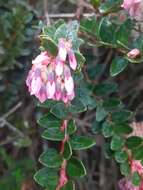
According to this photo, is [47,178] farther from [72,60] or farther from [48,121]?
[72,60]

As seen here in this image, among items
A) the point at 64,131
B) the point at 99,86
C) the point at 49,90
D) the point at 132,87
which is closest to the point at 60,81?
the point at 49,90

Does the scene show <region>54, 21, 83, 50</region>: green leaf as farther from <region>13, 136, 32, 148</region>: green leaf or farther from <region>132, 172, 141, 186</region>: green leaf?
<region>13, 136, 32, 148</region>: green leaf

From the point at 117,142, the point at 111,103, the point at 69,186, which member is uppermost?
the point at 111,103

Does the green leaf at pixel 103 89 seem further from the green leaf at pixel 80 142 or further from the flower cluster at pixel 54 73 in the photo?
the flower cluster at pixel 54 73

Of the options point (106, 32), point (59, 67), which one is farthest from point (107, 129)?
point (59, 67)

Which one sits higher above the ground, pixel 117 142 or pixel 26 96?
pixel 26 96

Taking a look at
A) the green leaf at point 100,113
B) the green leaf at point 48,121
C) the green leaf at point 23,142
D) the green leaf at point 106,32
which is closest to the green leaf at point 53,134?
the green leaf at point 48,121
